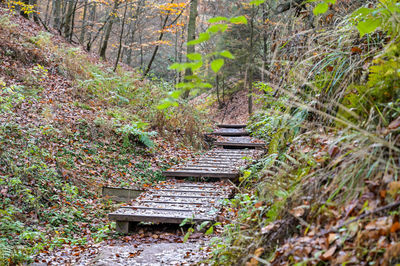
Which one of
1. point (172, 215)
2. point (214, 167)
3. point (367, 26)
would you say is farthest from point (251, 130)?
point (367, 26)

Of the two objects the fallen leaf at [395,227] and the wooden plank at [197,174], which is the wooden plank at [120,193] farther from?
the fallen leaf at [395,227]

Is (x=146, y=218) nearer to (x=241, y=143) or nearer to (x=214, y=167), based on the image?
(x=214, y=167)

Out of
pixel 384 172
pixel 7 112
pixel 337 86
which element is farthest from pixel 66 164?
pixel 384 172

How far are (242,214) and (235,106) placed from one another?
1608 cm

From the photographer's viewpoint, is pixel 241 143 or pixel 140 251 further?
pixel 241 143

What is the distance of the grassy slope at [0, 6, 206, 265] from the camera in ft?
16.5

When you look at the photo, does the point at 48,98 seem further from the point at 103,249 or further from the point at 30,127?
the point at 103,249

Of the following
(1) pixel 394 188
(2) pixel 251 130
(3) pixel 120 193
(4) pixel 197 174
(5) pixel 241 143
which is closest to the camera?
(1) pixel 394 188

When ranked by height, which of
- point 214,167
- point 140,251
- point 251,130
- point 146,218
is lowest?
point 140,251

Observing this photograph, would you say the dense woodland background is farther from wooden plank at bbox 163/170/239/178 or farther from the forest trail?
wooden plank at bbox 163/170/239/178

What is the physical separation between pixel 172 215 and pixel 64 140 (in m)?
3.63

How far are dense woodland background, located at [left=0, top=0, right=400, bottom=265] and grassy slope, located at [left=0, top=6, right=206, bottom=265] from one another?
0.03m

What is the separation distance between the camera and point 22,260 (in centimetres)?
386

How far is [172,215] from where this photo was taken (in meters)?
4.71
